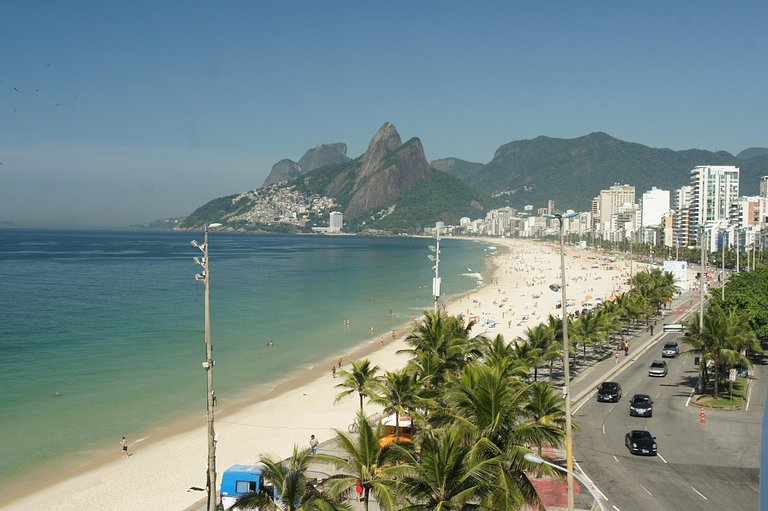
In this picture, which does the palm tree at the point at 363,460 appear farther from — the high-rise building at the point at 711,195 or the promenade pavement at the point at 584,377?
the high-rise building at the point at 711,195

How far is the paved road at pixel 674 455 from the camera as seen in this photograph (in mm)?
17875

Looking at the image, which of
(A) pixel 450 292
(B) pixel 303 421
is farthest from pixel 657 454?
(A) pixel 450 292

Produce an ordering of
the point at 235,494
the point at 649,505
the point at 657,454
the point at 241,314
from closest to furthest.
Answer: the point at 649,505 → the point at 235,494 → the point at 657,454 → the point at 241,314

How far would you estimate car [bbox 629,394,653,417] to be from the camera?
1035 inches

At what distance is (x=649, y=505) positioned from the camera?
17.3 metres

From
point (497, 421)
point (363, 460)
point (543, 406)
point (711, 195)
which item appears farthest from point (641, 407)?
point (711, 195)

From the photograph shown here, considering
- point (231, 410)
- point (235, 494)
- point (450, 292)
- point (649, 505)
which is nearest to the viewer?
point (649, 505)

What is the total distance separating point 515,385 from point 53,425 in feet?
77.4

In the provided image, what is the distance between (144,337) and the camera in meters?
52.5

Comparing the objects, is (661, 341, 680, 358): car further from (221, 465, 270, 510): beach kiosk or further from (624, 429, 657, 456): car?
(221, 465, 270, 510): beach kiosk

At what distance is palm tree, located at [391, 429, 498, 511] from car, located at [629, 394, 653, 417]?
1759 centimetres

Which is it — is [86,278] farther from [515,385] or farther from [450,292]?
[515,385]

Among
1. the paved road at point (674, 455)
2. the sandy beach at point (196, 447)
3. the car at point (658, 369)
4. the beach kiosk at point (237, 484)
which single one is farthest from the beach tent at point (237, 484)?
the car at point (658, 369)

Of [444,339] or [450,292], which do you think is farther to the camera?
[450,292]
